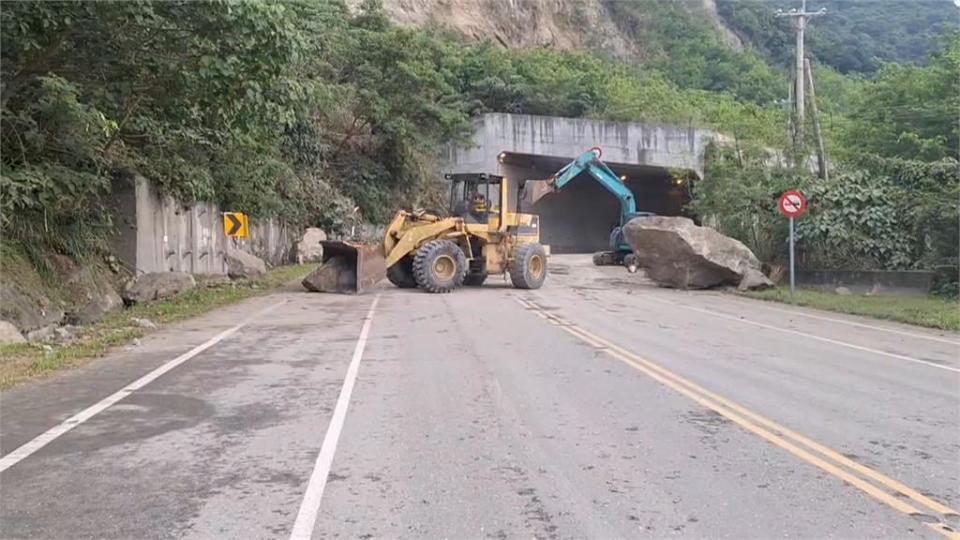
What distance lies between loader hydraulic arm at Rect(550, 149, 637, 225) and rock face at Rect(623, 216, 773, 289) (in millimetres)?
4075

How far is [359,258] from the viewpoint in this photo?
21984 millimetres

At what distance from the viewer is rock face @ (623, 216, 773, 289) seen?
84.0 ft

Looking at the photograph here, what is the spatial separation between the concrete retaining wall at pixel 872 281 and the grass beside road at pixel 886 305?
494 millimetres

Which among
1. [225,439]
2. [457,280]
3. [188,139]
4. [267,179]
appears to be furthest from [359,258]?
[225,439]

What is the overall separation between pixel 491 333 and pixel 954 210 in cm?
1399

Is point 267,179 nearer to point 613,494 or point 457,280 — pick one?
point 457,280

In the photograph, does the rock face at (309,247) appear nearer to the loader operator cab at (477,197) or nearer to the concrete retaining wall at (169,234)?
the concrete retaining wall at (169,234)

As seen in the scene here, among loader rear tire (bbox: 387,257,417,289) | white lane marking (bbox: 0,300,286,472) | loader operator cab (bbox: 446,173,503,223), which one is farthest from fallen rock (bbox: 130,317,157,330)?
loader operator cab (bbox: 446,173,503,223)

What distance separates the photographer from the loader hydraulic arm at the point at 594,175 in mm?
30877

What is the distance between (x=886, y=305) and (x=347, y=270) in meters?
13.2

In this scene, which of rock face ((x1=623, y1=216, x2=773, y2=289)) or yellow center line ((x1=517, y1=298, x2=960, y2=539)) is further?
rock face ((x1=623, y1=216, x2=773, y2=289))

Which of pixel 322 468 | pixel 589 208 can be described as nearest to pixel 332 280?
pixel 322 468

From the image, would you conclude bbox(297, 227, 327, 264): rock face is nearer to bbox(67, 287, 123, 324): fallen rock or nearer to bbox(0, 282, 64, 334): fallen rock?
bbox(67, 287, 123, 324): fallen rock

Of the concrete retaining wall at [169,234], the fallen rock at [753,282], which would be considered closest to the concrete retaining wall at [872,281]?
the fallen rock at [753,282]
